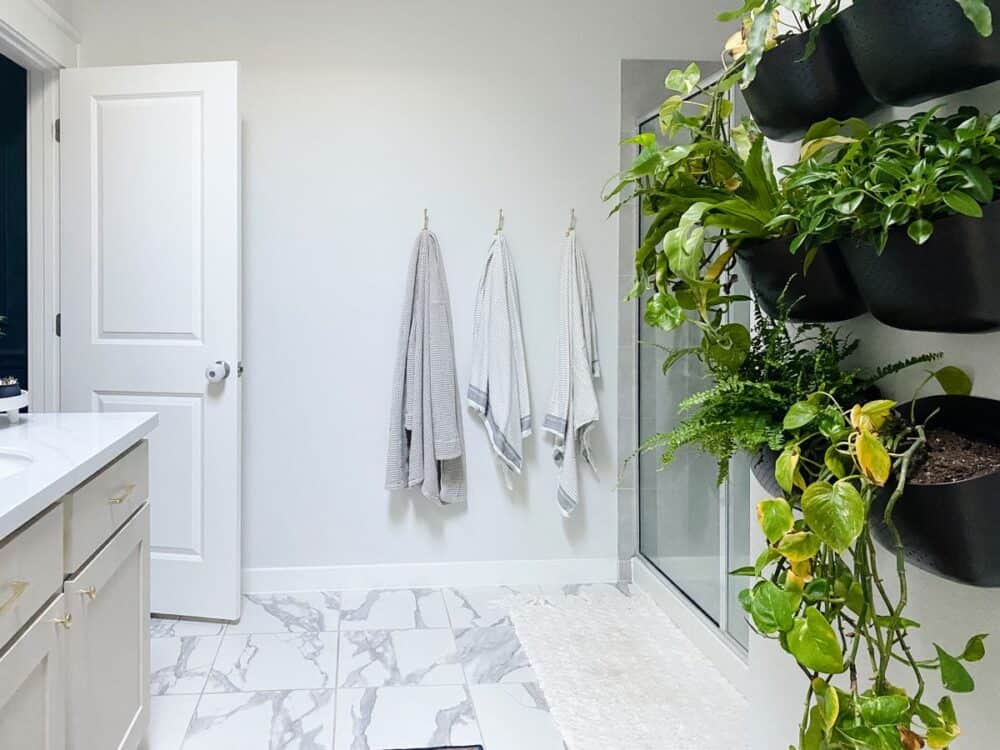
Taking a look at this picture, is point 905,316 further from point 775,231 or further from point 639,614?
point 639,614

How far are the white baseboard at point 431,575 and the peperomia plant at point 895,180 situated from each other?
2651mm

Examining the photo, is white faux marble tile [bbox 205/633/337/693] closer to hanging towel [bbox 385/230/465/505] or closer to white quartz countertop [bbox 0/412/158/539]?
hanging towel [bbox 385/230/465/505]

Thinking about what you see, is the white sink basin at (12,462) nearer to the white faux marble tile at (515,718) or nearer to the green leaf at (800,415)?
the white faux marble tile at (515,718)

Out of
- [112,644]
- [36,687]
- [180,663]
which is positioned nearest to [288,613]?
[180,663]

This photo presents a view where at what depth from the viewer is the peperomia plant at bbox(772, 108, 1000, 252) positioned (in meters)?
0.70

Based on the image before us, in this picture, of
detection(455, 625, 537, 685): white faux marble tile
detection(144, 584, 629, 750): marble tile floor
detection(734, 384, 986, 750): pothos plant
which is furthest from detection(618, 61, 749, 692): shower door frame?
detection(734, 384, 986, 750): pothos plant

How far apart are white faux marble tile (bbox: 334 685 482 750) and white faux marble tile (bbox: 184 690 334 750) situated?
0.05 metres

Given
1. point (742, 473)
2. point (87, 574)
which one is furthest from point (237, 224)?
point (742, 473)

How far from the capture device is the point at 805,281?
3.01 feet

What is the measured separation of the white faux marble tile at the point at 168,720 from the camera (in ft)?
6.88

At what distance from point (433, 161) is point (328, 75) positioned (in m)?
0.51

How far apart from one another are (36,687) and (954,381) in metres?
1.39

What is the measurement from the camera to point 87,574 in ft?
4.99

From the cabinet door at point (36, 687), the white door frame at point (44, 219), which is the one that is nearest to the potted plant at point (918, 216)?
the cabinet door at point (36, 687)
